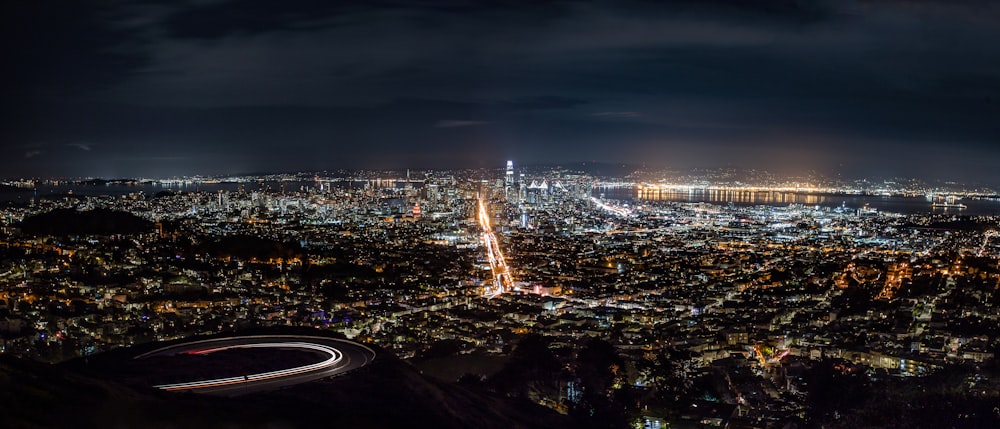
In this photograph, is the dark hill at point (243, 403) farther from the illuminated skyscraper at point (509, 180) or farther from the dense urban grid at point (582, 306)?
the illuminated skyscraper at point (509, 180)

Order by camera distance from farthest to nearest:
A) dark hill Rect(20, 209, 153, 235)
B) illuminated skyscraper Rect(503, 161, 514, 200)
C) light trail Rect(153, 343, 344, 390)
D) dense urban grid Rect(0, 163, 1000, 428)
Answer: illuminated skyscraper Rect(503, 161, 514, 200), dark hill Rect(20, 209, 153, 235), dense urban grid Rect(0, 163, 1000, 428), light trail Rect(153, 343, 344, 390)

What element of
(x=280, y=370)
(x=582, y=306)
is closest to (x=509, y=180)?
(x=582, y=306)

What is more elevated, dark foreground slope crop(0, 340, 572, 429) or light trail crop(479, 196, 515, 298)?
dark foreground slope crop(0, 340, 572, 429)

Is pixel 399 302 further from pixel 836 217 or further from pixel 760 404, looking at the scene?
pixel 836 217

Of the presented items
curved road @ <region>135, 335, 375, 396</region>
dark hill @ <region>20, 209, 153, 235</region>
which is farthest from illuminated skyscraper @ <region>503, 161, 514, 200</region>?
curved road @ <region>135, 335, 375, 396</region>

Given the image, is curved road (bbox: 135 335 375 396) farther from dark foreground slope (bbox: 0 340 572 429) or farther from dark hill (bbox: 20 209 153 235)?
dark hill (bbox: 20 209 153 235)

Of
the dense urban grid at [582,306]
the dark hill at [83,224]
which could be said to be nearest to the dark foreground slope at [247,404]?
the dense urban grid at [582,306]
